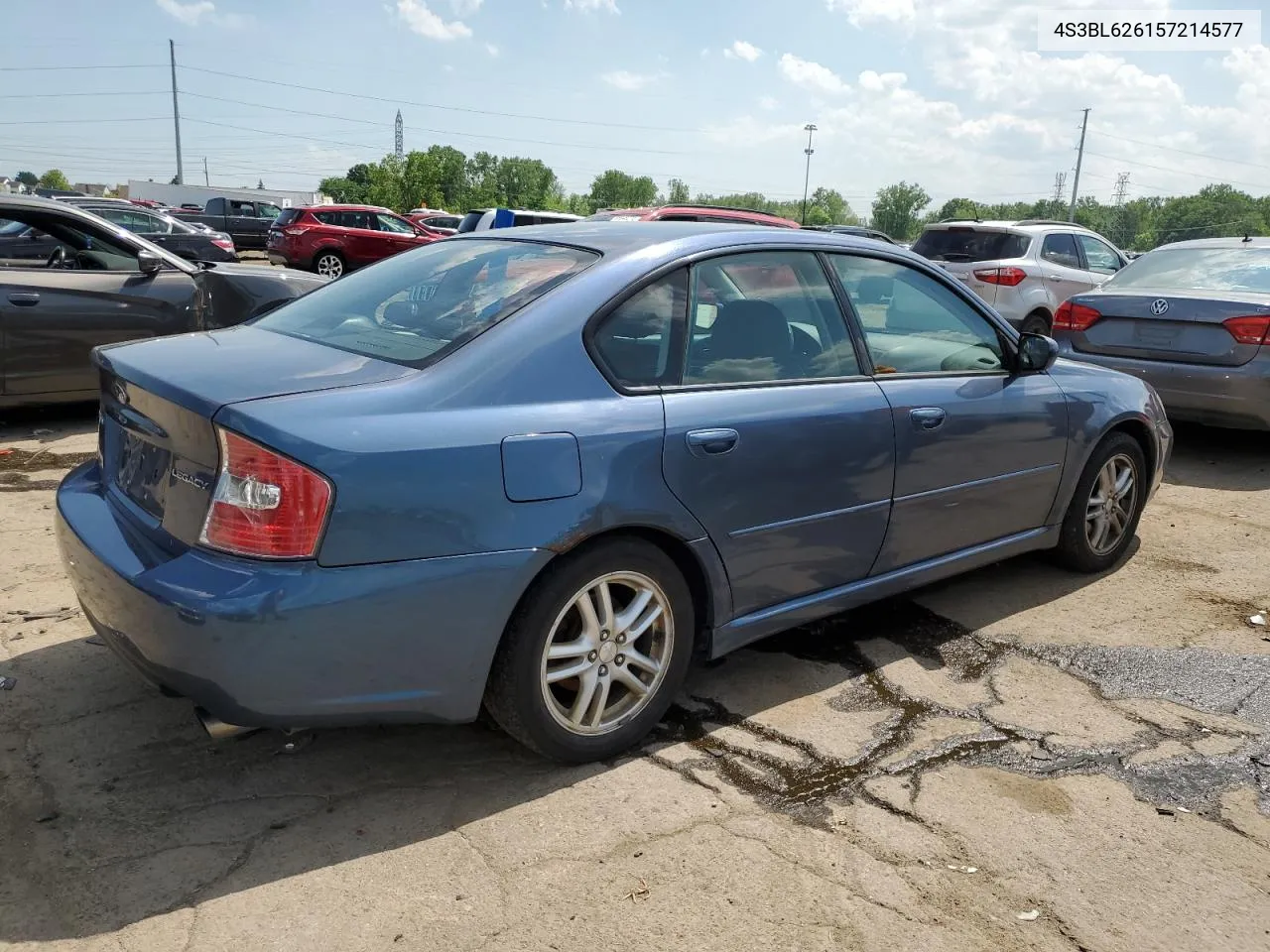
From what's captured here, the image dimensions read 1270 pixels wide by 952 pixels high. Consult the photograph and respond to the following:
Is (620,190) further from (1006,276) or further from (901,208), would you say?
(1006,276)

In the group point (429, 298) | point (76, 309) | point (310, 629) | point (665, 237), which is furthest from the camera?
point (76, 309)

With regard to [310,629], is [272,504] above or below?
above

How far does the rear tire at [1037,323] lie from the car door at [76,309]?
30.2 feet

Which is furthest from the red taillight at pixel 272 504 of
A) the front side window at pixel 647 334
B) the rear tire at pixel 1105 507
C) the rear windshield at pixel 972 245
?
the rear windshield at pixel 972 245

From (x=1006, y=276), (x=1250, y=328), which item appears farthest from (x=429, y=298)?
(x=1006, y=276)

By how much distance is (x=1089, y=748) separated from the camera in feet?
10.5

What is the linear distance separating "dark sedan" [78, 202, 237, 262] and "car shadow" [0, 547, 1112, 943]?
14035 millimetres

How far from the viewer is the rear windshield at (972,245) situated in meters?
11.9

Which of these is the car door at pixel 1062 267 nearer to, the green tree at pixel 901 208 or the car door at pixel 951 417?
the car door at pixel 951 417

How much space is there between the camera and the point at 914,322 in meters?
3.93

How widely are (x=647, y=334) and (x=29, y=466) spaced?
15.4 feet

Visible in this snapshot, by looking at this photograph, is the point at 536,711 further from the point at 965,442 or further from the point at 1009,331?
the point at 1009,331

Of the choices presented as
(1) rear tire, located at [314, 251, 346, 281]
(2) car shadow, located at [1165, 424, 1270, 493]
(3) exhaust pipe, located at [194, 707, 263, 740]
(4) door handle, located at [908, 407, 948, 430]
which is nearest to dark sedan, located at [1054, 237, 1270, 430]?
(2) car shadow, located at [1165, 424, 1270, 493]

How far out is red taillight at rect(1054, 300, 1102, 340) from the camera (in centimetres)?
724
